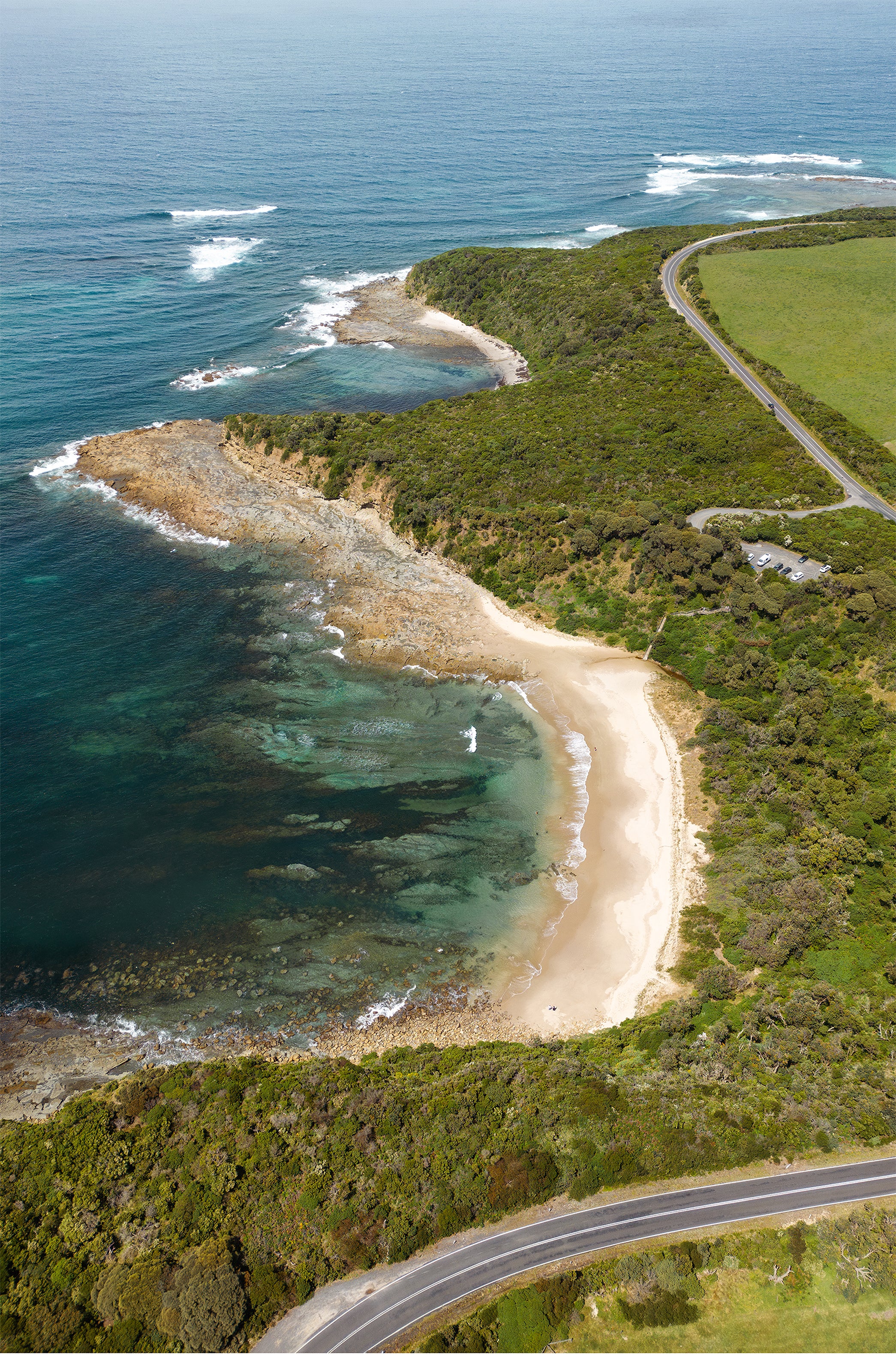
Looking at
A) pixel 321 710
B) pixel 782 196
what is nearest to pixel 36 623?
pixel 321 710

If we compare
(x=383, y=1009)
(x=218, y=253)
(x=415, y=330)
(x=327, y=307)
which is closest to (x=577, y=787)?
(x=383, y=1009)

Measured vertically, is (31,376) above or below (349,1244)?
above

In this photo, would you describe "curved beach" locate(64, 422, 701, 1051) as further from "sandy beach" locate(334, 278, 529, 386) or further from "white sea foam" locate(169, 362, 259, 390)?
"sandy beach" locate(334, 278, 529, 386)

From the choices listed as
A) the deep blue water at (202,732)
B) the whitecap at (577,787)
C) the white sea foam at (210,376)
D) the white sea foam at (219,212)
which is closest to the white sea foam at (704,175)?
the white sea foam at (219,212)

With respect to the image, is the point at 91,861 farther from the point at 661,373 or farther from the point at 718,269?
the point at 718,269

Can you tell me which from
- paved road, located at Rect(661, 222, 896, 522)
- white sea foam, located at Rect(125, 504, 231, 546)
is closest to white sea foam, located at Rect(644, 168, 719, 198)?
paved road, located at Rect(661, 222, 896, 522)

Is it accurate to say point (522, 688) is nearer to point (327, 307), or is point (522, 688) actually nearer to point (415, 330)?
point (415, 330)

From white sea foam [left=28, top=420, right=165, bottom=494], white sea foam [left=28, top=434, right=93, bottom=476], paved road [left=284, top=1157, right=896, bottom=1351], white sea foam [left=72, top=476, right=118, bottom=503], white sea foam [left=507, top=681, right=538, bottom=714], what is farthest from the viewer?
white sea foam [left=28, top=434, right=93, bottom=476]
